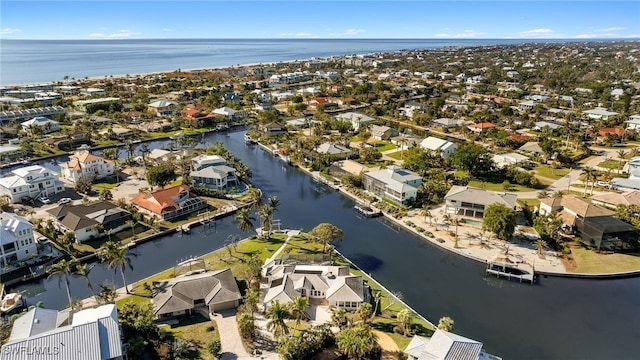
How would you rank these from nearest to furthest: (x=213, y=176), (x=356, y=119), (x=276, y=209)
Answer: (x=276, y=209), (x=213, y=176), (x=356, y=119)

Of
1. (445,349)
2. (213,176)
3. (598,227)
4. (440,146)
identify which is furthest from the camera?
(440,146)

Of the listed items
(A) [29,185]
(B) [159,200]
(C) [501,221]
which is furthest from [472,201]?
(A) [29,185]

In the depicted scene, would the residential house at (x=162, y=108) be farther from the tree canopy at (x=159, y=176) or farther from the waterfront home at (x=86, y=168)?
the tree canopy at (x=159, y=176)

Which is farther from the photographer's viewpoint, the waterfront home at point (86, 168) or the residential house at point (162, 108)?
the residential house at point (162, 108)

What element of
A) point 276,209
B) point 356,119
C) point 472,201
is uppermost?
point 356,119

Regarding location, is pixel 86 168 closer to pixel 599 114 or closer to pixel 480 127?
pixel 480 127

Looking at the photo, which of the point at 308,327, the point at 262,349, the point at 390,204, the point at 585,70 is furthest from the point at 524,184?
the point at 585,70

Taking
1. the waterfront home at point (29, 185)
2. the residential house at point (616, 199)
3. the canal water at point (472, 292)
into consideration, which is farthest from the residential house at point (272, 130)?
the residential house at point (616, 199)
